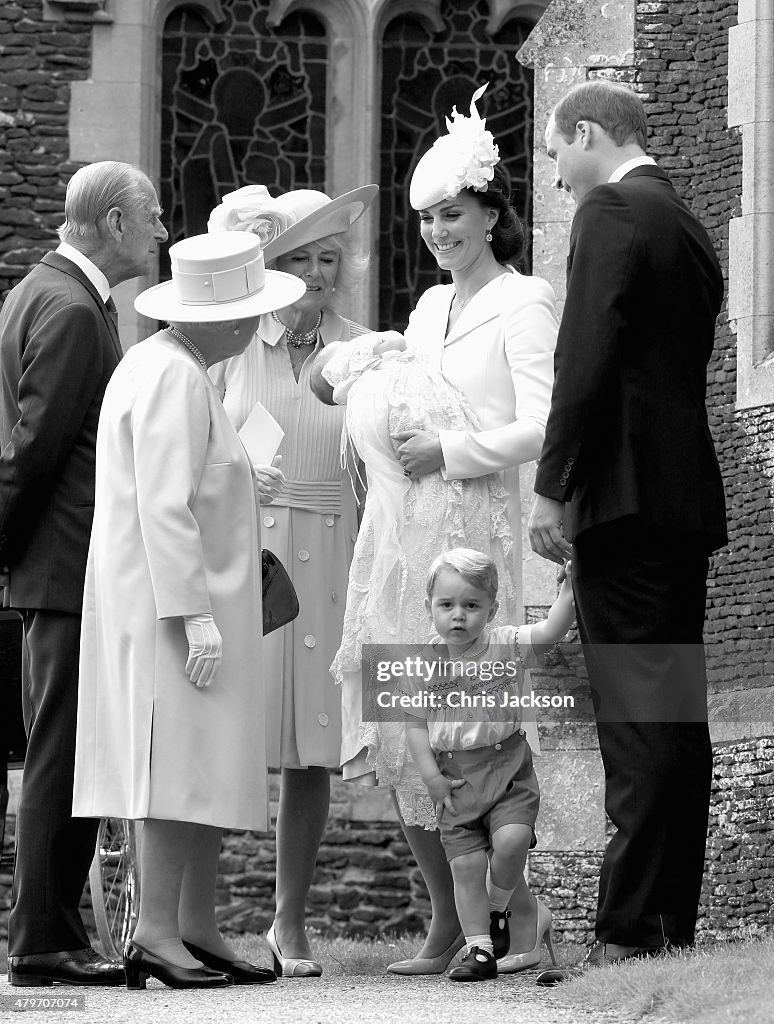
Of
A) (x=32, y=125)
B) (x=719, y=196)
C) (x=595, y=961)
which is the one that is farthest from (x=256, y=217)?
(x=32, y=125)

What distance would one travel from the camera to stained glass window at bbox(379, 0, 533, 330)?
10.9 meters

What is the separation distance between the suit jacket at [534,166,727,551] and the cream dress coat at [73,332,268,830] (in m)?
0.81

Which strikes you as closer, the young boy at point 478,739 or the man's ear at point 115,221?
the young boy at point 478,739

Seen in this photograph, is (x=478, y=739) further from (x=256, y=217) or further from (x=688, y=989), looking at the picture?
(x=256, y=217)

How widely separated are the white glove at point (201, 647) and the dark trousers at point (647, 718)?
35.9 inches

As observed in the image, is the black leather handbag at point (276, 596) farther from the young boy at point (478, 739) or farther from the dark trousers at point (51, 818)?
the dark trousers at point (51, 818)

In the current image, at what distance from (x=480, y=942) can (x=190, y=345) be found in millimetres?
1672

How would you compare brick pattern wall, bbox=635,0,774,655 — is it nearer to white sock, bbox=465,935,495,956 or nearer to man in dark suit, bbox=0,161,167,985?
white sock, bbox=465,935,495,956

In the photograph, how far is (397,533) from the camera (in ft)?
18.1

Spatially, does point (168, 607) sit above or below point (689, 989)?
above

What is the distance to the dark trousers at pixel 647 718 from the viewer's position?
15.9 ft

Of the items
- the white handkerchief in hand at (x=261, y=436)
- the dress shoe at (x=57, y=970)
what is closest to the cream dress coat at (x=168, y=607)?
the white handkerchief in hand at (x=261, y=436)

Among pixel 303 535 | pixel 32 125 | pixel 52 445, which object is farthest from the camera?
pixel 32 125

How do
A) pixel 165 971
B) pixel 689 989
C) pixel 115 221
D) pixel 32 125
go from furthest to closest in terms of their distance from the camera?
pixel 32 125
pixel 115 221
pixel 165 971
pixel 689 989
